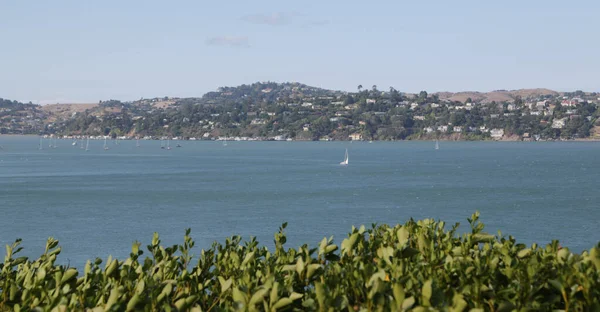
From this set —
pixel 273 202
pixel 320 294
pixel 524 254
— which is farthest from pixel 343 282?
pixel 273 202

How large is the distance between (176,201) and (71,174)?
4363cm

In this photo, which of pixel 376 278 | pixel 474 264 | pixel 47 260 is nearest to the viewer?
pixel 376 278

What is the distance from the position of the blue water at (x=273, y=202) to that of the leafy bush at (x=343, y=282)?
1322 inches

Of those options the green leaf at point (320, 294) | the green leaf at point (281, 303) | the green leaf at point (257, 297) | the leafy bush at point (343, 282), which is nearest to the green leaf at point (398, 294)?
the leafy bush at point (343, 282)

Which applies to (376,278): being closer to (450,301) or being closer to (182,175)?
(450,301)

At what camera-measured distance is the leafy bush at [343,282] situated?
7.68 metres

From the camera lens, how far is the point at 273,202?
7738 centimetres

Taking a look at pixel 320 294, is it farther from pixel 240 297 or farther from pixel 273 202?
pixel 273 202

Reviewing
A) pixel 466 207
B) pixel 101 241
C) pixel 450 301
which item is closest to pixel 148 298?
pixel 450 301

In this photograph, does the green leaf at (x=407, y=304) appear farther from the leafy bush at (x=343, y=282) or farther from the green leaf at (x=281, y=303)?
the green leaf at (x=281, y=303)

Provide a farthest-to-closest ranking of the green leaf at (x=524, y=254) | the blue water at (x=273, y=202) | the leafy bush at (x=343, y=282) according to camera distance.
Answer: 1. the blue water at (x=273, y=202)
2. the green leaf at (x=524, y=254)
3. the leafy bush at (x=343, y=282)

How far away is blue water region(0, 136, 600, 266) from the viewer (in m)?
55.8

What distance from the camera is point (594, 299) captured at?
307 inches

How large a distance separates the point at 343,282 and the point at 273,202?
69.0 m
